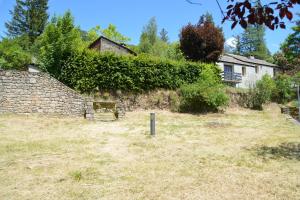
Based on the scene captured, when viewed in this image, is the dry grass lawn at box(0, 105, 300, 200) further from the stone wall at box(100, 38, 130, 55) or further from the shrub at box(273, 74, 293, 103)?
the stone wall at box(100, 38, 130, 55)

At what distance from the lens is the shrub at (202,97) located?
57.6 ft

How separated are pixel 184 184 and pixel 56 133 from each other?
23.0ft

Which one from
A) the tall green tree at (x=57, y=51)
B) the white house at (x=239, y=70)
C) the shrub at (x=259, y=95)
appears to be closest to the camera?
the tall green tree at (x=57, y=51)

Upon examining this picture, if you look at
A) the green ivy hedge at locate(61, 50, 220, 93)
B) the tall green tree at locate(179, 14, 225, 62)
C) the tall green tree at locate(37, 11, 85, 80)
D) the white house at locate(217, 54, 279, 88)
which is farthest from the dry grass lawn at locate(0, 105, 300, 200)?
the white house at locate(217, 54, 279, 88)

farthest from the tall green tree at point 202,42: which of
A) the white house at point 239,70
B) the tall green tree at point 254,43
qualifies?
the tall green tree at point 254,43

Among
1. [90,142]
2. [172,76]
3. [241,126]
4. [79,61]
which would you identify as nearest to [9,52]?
[79,61]

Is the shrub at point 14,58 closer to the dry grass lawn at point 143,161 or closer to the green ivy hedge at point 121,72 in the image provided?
the green ivy hedge at point 121,72

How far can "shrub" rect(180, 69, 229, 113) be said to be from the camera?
57.6 ft

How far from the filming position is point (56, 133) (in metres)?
11.1

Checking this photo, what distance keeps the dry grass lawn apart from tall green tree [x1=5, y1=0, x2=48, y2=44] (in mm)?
31553

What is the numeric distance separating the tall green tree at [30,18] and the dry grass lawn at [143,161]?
31553 millimetres

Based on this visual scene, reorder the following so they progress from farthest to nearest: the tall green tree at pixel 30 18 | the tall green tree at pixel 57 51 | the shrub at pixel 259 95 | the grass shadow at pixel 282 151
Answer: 1. the tall green tree at pixel 30 18
2. the shrub at pixel 259 95
3. the tall green tree at pixel 57 51
4. the grass shadow at pixel 282 151

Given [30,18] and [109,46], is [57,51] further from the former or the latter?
[30,18]

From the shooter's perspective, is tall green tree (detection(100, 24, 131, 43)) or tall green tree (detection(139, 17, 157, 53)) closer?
tall green tree (detection(139, 17, 157, 53))
